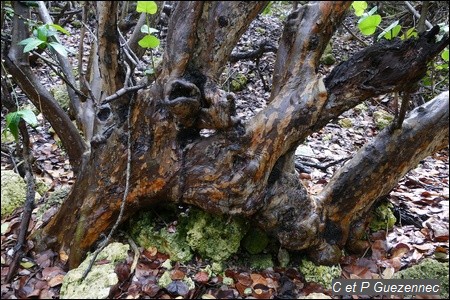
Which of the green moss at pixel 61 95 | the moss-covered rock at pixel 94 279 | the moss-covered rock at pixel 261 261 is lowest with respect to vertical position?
the moss-covered rock at pixel 94 279

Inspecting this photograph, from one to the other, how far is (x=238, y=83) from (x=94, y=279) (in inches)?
139

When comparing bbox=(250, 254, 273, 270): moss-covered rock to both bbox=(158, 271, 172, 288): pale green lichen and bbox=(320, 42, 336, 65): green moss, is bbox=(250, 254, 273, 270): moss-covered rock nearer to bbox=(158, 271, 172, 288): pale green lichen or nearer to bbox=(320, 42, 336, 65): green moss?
bbox=(158, 271, 172, 288): pale green lichen

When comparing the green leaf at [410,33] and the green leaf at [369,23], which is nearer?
the green leaf at [369,23]

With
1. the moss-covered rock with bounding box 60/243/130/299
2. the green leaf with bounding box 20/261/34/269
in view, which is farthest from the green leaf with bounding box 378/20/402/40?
the green leaf with bounding box 20/261/34/269

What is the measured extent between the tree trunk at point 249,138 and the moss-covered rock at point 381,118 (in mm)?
2392

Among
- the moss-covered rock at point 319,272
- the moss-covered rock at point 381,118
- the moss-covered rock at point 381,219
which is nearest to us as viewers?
the moss-covered rock at point 319,272

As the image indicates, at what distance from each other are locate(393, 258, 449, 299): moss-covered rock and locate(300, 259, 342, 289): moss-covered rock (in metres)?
0.32

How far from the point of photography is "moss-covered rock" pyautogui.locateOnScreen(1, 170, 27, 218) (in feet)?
8.29

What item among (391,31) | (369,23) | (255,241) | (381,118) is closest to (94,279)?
(255,241)

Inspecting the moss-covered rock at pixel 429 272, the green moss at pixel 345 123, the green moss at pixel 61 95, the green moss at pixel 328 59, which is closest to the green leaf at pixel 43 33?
the moss-covered rock at pixel 429 272

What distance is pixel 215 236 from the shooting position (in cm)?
213

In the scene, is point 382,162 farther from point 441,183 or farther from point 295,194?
point 441,183

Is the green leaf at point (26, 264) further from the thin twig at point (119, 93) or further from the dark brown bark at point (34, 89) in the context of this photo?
the thin twig at point (119, 93)

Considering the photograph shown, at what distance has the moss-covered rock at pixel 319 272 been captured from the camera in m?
2.10
